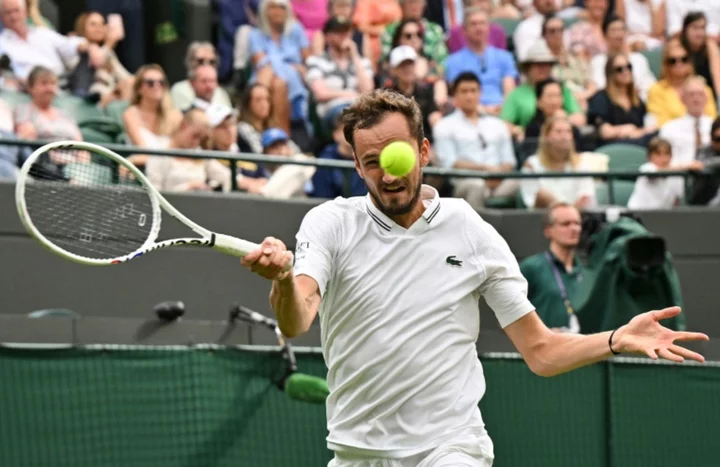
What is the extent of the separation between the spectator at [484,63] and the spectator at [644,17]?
2.11m

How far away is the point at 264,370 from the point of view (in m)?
8.21

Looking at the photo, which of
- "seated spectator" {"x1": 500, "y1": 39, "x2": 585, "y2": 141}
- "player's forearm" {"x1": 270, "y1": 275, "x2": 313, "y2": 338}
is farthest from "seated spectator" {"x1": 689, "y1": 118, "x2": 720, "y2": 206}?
"player's forearm" {"x1": 270, "y1": 275, "x2": 313, "y2": 338}

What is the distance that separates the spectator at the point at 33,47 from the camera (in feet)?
37.0

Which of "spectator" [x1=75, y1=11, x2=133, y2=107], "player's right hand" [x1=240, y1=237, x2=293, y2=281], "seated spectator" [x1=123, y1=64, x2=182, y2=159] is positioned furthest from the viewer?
"spectator" [x1=75, y1=11, x2=133, y2=107]

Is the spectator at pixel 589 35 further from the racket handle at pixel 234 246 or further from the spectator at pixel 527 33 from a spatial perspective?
the racket handle at pixel 234 246

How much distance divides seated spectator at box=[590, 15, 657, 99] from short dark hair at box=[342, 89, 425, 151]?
29.8ft

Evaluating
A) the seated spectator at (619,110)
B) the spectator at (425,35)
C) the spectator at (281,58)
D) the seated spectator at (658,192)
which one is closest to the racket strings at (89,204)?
the spectator at (281,58)

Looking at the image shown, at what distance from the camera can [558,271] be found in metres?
10.2

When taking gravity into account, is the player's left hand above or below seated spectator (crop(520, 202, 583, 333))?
above

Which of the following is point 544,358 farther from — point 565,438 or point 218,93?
point 218,93

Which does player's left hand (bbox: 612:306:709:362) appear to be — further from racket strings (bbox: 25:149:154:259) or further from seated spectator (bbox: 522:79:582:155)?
seated spectator (bbox: 522:79:582:155)

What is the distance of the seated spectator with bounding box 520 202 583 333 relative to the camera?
9938mm

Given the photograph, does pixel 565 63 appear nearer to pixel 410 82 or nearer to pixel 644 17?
pixel 644 17

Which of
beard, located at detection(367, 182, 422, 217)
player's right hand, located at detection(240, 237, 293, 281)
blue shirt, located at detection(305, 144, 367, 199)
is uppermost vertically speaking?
beard, located at detection(367, 182, 422, 217)
